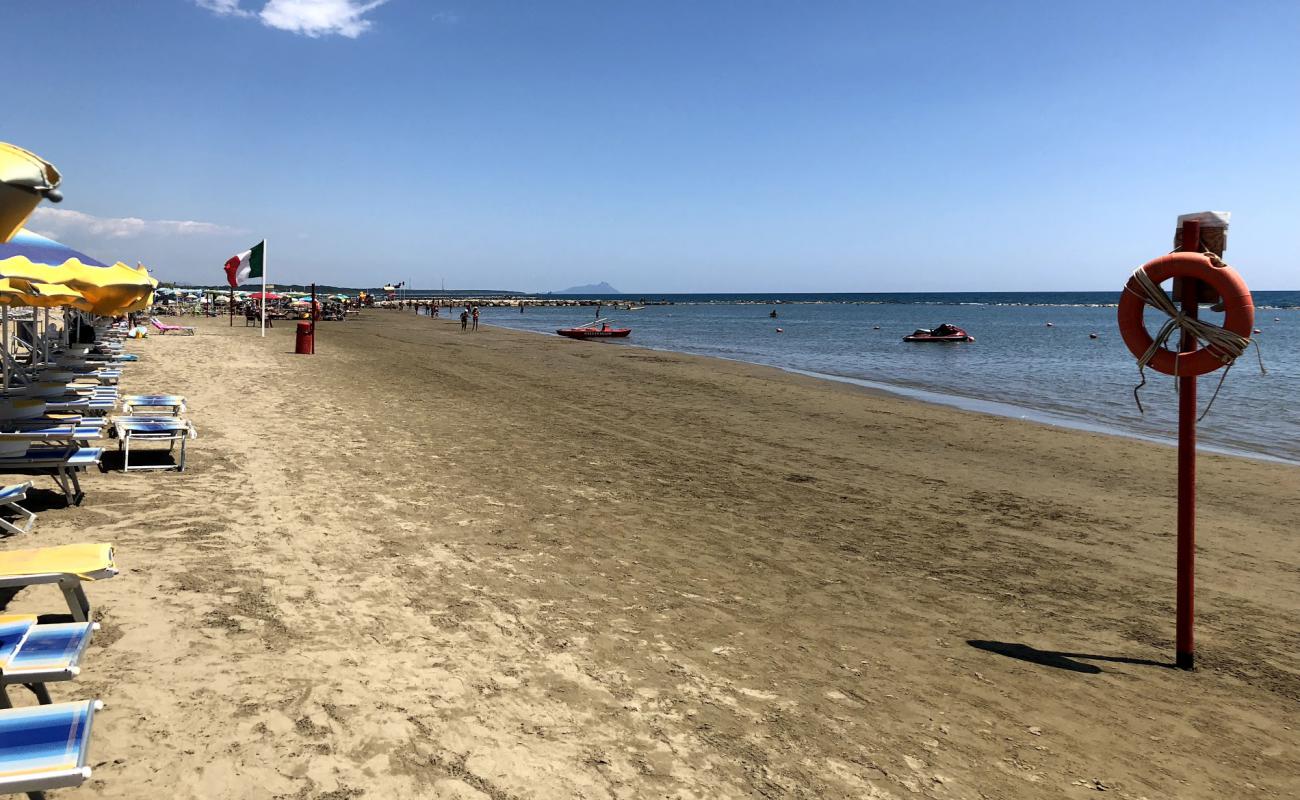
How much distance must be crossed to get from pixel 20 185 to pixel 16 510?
183 inches

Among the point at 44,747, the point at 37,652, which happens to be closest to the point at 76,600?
the point at 37,652

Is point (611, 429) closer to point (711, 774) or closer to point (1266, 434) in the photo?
point (711, 774)

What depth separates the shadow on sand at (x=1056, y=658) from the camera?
14.5 ft

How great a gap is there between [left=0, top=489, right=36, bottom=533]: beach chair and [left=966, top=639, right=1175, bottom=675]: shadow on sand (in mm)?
6327

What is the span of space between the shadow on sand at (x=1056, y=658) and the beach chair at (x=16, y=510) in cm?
633

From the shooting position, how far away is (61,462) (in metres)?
6.12

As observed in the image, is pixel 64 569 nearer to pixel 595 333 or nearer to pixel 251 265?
pixel 251 265

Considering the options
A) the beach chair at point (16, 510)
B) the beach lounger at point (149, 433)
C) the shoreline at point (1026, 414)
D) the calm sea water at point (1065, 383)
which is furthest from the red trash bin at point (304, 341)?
the beach chair at point (16, 510)

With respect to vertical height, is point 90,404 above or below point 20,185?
below

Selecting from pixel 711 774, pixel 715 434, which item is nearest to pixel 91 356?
pixel 715 434

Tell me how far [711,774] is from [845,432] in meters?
9.75

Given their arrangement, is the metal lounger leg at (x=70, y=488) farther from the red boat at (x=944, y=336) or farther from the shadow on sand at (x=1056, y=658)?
the red boat at (x=944, y=336)

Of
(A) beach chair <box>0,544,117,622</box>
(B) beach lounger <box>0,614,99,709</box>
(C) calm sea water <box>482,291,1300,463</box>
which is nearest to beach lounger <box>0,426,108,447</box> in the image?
(A) beach chair <box>0,544,117,622</box>

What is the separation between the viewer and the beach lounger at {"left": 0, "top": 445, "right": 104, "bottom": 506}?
6.02 metres
